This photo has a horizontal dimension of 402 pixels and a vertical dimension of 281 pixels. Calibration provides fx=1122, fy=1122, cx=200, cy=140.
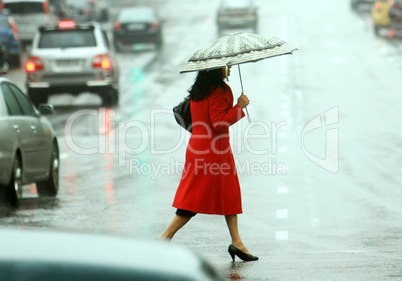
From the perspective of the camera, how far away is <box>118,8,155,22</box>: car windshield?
44.1m

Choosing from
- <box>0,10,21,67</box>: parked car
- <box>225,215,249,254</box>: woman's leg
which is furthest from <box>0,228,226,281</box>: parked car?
<box>0,10,21,67</box>: parked car

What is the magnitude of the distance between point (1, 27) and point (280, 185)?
24.3 meters

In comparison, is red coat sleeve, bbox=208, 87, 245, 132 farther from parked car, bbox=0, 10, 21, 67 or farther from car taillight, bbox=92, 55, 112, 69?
parked car, bbox=0, 10, 21, 67

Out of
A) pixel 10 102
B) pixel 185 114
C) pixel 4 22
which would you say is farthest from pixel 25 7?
pixel 185 114

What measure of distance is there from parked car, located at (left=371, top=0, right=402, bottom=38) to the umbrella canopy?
34.0 meters

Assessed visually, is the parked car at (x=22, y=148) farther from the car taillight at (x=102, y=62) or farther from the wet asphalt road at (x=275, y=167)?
the car taillight at (x=102, y=62)

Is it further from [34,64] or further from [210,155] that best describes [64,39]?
[210,155]

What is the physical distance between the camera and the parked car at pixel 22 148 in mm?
12367

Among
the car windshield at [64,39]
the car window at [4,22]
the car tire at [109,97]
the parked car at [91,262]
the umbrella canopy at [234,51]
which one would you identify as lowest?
the car tire at [109,97]

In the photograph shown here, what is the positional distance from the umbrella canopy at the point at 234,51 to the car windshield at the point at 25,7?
121ft

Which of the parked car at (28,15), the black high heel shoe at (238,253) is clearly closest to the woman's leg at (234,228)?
the black high heel shoe at (238,253)

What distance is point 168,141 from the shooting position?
20016 mm

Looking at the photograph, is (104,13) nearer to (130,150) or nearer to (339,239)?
(130,150)

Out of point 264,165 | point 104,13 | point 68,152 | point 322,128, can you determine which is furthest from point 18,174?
point 104,13
